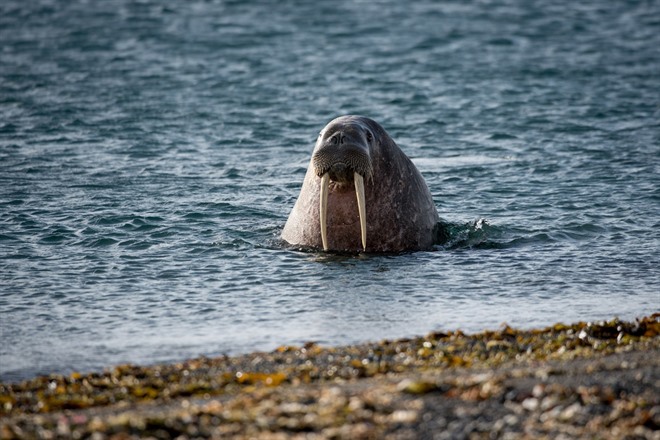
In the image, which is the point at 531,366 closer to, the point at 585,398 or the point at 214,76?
the point at 585,398

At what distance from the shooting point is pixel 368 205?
12.4 metres

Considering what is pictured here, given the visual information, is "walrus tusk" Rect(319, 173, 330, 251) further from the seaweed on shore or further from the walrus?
the seaweed on shore

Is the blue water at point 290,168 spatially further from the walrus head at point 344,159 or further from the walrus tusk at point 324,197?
the walrus head at point 344,159

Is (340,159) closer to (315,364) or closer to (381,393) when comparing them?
(315,364)

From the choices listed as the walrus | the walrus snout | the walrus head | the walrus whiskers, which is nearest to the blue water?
the walrus

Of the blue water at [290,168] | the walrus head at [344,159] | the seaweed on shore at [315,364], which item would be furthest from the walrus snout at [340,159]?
the seaweed on shore at [315,364]

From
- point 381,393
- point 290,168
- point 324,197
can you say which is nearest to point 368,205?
point 324,197

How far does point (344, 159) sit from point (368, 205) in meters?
0.85

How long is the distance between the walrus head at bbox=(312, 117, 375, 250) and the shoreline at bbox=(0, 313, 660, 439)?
111 inches

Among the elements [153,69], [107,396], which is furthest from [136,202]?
[153,69]

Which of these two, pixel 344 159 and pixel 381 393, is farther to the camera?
pixel 344 159

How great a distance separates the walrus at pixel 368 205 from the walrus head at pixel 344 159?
0.01 metres

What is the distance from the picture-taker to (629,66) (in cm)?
2589

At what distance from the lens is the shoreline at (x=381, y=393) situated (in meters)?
6.51
